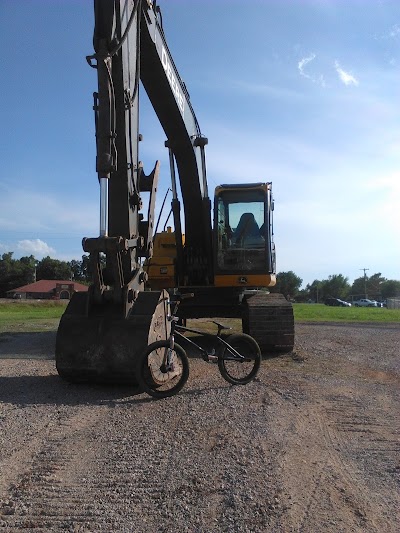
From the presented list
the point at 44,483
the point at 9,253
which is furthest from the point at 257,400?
the point at 9,253

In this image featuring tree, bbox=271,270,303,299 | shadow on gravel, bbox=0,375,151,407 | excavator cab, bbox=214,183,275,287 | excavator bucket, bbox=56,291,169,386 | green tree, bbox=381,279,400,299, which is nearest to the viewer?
shadow on gravel, bbox=0,375,151,407

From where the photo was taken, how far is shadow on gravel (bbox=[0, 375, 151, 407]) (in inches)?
221

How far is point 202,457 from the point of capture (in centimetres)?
392

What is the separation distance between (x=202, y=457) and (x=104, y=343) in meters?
2.53

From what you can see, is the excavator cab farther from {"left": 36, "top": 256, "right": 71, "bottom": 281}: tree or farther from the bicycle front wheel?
{"left": 36, "top": 256, "right": 71, "bottom": 281}: tree

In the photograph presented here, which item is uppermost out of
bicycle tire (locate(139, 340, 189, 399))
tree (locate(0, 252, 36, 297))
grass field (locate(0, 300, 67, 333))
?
tree (locate(0, 252, 36, 297))

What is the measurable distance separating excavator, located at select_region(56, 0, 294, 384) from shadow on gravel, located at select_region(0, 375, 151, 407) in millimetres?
149

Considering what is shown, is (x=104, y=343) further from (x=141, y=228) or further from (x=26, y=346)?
(x=26, y=346)

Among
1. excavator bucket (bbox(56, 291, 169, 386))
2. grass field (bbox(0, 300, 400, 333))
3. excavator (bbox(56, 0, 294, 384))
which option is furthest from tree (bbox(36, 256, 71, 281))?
excavator bucket (bbox(56, 291, 169, 386))

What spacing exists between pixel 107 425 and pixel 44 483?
1.31m

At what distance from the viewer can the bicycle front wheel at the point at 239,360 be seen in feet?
21.4

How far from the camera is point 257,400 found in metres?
5.77

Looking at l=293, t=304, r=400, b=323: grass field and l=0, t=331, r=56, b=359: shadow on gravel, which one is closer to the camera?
l=0, t=331, r=56, b=359: shadow on gravel

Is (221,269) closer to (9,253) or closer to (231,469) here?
(231,469)
